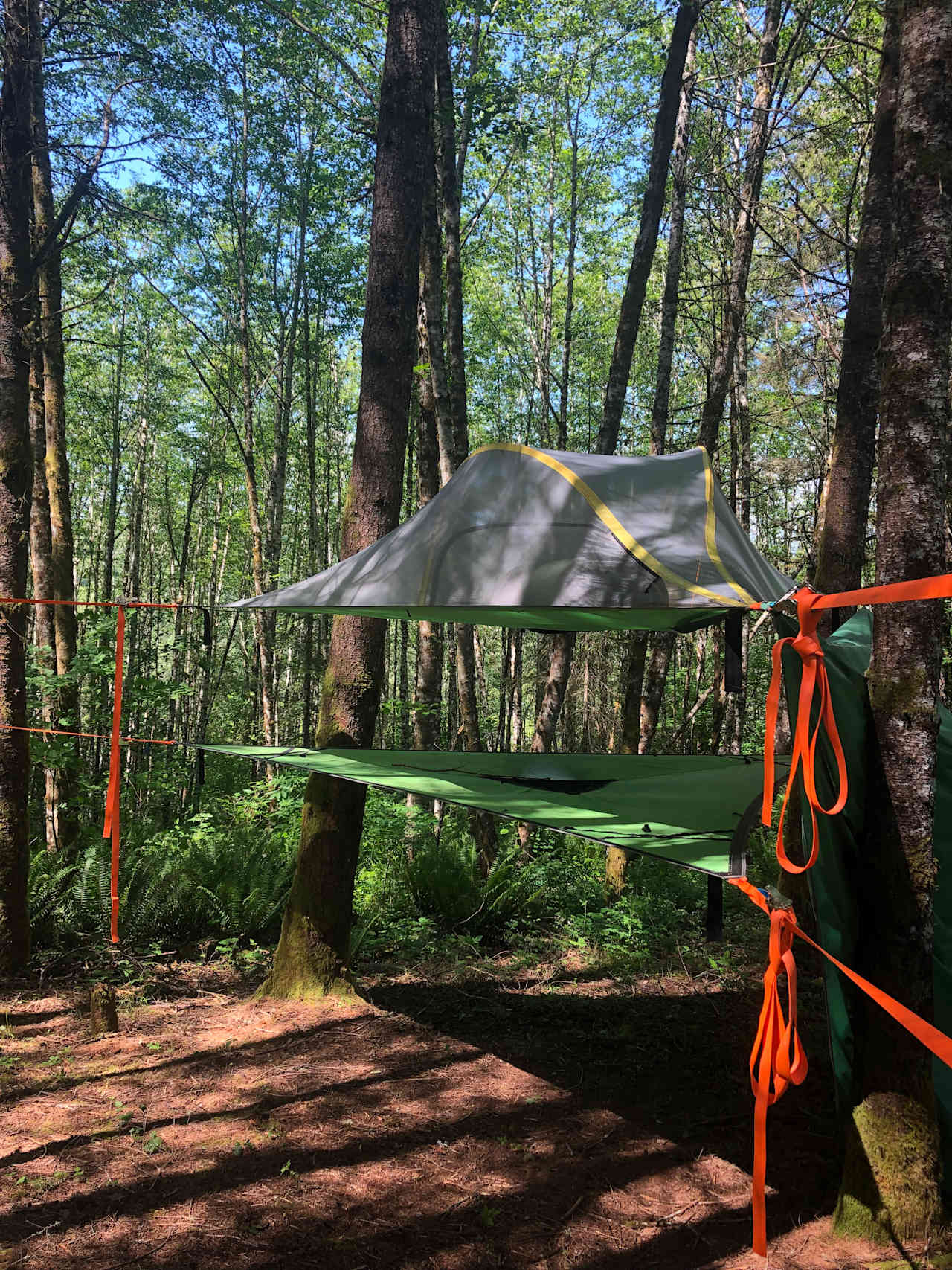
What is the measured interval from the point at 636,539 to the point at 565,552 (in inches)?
7.7

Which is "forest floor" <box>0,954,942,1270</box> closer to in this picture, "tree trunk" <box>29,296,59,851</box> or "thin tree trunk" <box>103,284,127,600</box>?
"tree trunk" <box>29,296,59,851</box>

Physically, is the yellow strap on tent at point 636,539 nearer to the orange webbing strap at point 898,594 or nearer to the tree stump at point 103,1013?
the orange webbing strap at point 898,594

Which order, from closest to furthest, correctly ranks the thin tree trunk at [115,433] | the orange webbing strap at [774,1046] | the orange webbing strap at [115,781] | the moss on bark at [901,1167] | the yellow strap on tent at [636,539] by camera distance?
1. the orange webbing strap at [774,1046]
2. the moss on bark at [901,1167]
3. the yellow strap on tent at [636,539]
4. the orange webbing strap at [115,781]
5. the thin tree trunk at [115,433]

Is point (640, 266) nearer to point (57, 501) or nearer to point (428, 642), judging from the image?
point (428, 642)

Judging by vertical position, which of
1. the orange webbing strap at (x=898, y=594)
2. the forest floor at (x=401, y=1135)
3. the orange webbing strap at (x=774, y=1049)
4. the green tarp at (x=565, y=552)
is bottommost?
the forest floor at (x=401, y=1135)

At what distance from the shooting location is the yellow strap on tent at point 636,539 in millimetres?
1863

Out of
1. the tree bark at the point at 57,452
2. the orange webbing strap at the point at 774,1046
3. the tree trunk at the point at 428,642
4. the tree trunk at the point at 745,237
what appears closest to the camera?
the orange webbing strap at the point at 774,1046

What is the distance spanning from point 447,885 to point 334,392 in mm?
9958

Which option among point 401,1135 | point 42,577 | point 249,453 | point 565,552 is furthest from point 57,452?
point 401,1135

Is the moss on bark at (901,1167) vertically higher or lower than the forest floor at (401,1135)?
higher

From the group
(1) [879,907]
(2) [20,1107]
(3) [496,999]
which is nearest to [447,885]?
(3) [496,999]

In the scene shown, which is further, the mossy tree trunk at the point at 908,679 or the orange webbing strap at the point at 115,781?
the orange webbing strap at the point at 115,781

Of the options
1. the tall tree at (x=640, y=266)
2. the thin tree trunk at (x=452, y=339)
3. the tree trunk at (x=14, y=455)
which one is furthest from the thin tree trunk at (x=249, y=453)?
the tree trunk at (x=14, y=455)

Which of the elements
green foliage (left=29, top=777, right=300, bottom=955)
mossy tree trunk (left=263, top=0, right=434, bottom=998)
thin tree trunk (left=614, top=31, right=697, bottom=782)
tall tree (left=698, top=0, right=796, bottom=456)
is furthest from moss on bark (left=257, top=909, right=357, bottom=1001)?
tall tree (left=698, top=0, right=796, bottom=456)
